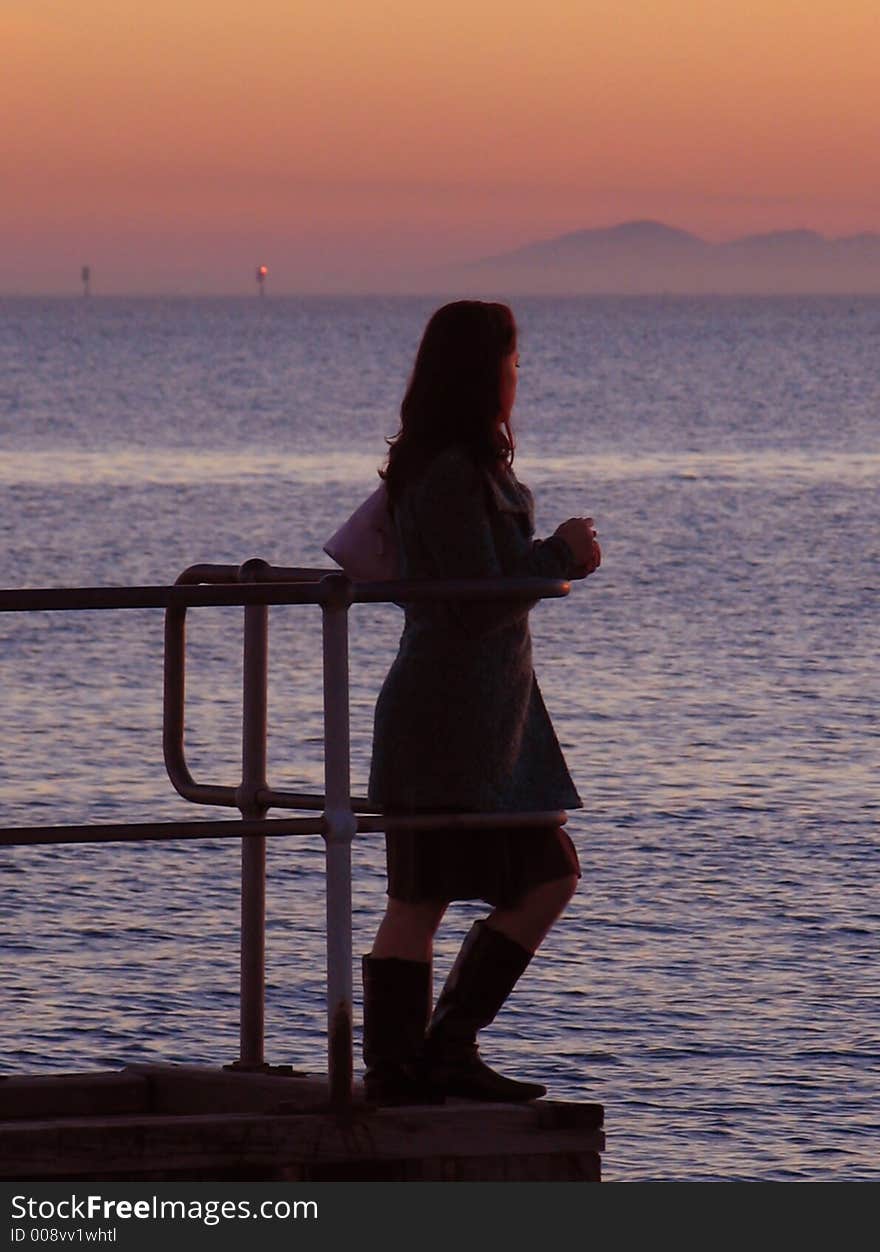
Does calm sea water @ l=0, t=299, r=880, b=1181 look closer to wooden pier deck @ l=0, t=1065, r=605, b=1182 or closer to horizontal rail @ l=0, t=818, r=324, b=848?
wooden pier deck @ l=0, t=1065, r=605, b=1182

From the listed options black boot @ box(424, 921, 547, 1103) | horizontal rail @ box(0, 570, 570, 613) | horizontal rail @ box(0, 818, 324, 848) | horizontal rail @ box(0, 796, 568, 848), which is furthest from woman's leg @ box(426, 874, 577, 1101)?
horizontal rail @ box(0, 570, 570, 613)

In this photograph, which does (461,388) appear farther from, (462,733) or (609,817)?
(609,817)

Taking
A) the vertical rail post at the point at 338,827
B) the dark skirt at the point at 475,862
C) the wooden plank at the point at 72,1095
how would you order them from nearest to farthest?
1. the vertical rail post at the point at 338,827
2. the dark skirt at the point at 475,862
3. the wooden plank at the point at 72,1095

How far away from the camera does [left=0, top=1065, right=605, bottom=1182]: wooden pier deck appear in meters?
4.95

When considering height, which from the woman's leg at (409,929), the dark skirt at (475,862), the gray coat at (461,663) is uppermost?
the gray coat at (461,663)

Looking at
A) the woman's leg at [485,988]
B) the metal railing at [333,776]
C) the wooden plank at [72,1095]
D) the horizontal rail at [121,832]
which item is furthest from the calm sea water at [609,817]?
the horizontal rail at [121,832]

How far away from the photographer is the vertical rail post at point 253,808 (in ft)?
18.2

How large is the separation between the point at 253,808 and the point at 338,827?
1.94ft

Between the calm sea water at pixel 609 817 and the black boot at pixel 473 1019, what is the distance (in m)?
4.83

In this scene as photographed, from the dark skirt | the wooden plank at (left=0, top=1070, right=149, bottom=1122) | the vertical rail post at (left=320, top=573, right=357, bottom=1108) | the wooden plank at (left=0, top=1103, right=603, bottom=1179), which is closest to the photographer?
the wooden plank at (left=0, top=1103, right=603, bottom=1179)

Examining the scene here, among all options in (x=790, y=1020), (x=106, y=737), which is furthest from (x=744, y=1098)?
(x=106, y=737)

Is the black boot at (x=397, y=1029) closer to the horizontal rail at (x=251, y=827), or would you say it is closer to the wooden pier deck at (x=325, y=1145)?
the wooden pier deck at (x=325, y=1145)
